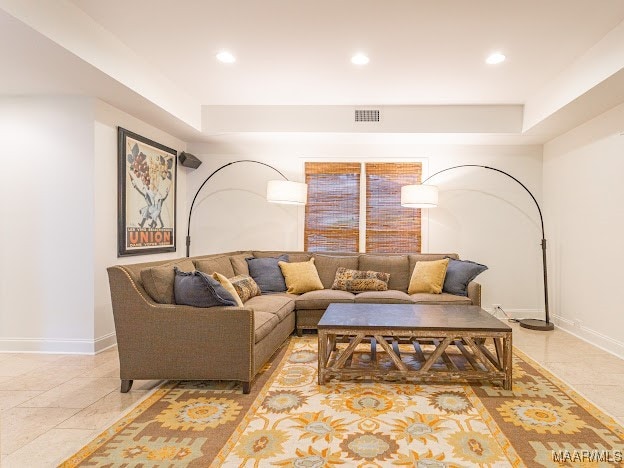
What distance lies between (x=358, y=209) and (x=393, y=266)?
116 cm

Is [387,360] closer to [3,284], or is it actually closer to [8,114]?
[3,284]

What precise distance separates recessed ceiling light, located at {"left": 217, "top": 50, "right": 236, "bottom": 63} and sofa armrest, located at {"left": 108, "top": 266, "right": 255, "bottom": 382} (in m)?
2.15

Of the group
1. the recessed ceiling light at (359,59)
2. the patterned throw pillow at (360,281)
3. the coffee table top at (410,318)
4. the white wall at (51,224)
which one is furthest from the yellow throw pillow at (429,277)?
the white wall at (51,224)

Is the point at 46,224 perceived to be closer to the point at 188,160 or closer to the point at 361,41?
the point at 188,160

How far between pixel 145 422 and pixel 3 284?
267 cm

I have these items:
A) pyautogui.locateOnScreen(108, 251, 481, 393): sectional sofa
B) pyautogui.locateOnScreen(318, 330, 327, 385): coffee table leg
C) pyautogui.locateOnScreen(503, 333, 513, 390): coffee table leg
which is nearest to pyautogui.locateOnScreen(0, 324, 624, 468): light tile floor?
pyautogui.locateOnScreen(108, 251, 481, 393): sectional sofa

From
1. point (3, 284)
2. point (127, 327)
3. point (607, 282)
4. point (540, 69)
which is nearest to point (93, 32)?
point (127, 327)

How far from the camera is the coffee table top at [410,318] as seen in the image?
3270mm

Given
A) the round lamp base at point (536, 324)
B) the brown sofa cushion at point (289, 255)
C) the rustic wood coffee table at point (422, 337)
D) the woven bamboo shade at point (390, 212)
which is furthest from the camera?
the woven bamboo shade at point (390, 212)

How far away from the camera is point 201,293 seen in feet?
10.5

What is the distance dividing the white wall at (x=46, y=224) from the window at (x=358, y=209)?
9.81 feet

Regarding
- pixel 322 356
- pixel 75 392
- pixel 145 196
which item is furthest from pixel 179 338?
pixel 145 196

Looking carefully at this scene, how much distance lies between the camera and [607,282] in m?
4.48

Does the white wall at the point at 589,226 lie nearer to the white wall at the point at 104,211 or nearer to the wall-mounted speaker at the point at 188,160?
the wall-mounted speaker at the point at 188,160
